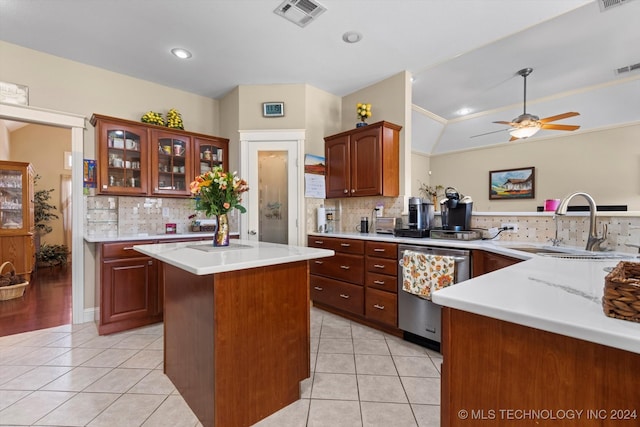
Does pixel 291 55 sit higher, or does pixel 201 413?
pixel 291 55

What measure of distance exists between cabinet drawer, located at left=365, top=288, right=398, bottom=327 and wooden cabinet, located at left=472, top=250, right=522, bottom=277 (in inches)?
31.0

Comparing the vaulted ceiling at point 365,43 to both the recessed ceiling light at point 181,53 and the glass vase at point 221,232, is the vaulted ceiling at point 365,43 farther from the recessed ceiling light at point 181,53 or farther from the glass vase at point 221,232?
the glass vase at point 221,232

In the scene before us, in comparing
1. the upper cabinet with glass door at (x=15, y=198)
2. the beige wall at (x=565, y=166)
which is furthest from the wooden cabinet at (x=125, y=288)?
the beige wall at (x=565, y=166)

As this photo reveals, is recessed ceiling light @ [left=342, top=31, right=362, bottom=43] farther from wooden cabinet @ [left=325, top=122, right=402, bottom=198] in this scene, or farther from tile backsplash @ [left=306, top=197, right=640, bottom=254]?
tile backsplash @ [left=306, top=197, right=640, bottom=254]

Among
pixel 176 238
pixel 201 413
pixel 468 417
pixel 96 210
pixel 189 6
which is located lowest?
pixel 201 413

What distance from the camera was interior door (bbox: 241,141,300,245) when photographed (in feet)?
12.3

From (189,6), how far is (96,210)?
2.44m

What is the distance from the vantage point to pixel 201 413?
5.19 feet

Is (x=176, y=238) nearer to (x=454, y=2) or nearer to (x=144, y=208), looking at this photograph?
(x=144, y=208)

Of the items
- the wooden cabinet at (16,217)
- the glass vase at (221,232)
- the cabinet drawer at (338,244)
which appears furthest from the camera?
the wooden cabinet at (16,217)

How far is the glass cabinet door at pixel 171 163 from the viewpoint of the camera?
345 cm

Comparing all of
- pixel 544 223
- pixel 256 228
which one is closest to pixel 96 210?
pixel 256 228

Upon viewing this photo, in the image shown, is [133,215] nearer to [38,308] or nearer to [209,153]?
[209,153]

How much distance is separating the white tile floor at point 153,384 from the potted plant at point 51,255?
4168 mm
